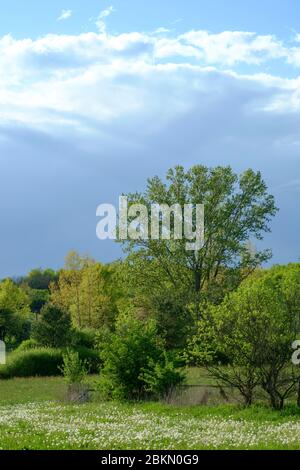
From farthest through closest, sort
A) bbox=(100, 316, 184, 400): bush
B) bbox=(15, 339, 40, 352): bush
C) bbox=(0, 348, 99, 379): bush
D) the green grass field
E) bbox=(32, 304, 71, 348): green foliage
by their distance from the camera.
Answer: bbox=(15, 339, 40, 352): bush, bbox=(32, 304, 71, 348): green foliage, bbox=(0, 348, 99, 379): bush, bbox=(100, 316, 184, 400): bush, the green grass field

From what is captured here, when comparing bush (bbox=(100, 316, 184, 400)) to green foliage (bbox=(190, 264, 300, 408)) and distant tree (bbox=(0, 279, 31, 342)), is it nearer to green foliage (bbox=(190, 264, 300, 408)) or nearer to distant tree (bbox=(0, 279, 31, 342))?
green foliage (bbox=(190, 264, 300, 408))

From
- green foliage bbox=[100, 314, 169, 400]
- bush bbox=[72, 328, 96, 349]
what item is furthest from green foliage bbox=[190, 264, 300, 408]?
bush bbox=[72, 328, 96, 349]

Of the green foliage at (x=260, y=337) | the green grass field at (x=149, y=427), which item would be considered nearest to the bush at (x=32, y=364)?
the green grass field at (x=149, y=427)

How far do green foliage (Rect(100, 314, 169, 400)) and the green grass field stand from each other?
100 cm

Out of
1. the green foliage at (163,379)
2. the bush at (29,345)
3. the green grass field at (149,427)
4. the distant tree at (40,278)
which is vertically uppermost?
the distant tree at (40,278)

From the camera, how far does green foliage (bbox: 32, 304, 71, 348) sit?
4516 centimetres

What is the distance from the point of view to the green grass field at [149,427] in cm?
1363

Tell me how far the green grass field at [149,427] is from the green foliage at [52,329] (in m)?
21.7

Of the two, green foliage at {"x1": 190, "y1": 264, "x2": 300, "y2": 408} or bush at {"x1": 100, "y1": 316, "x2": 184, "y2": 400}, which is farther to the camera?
bush at {"x1": 100, "y1": 316, "x2": 184, "y2": 400}

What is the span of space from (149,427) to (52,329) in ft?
99.0

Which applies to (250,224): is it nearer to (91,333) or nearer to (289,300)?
(91,333)

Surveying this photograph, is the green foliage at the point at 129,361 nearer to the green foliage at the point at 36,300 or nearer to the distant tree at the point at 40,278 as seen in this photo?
the green foliage at the point at 36,300

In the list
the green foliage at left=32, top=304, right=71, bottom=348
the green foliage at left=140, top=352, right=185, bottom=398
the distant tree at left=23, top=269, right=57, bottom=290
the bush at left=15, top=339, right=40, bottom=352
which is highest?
the distant tree at left=23, top=269, right=57, bottom=290

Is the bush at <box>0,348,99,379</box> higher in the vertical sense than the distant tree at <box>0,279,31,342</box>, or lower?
lower
